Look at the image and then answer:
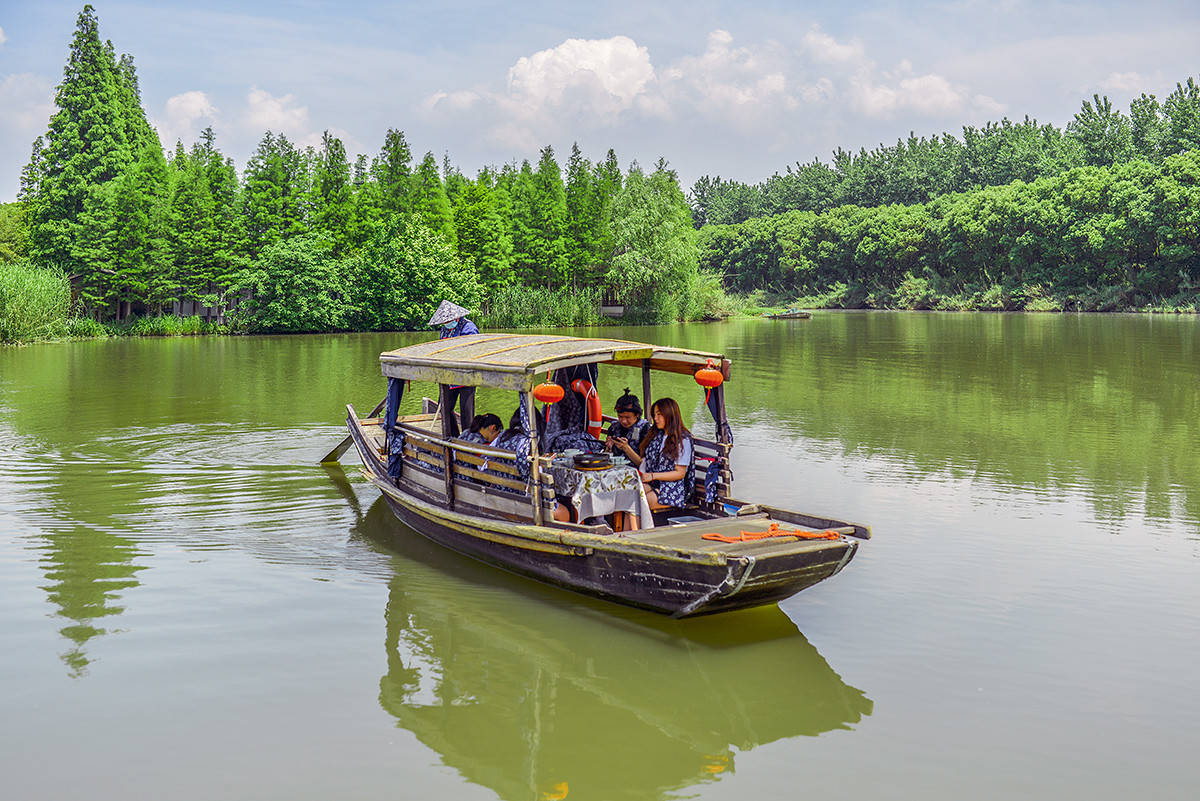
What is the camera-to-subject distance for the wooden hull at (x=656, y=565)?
7.19 metres

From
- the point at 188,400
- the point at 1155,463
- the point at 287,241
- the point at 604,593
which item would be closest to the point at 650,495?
the point at 604,593

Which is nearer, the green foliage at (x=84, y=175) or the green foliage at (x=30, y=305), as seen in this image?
the green foliage at (x=30, y=305)

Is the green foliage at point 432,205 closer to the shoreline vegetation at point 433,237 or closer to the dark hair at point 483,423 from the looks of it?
the shoreline vegetation at point 433,237

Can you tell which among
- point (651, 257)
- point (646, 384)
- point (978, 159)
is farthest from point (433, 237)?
point (978, 159)

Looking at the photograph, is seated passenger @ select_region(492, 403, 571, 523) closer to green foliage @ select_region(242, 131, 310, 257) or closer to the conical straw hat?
the conical straw hat

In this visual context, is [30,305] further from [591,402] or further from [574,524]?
[574,524]

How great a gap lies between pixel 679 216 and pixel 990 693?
2437 inches

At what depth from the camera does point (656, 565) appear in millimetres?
7590

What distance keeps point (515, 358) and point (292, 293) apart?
48.0m

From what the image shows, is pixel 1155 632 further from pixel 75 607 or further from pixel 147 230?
pixel 147 230

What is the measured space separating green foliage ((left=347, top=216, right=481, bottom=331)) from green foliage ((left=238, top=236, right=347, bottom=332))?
4.92 feet

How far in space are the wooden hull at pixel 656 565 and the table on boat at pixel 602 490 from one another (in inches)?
16.6

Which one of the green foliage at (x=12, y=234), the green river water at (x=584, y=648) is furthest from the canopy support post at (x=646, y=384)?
the green foliage at (x=12, y=234)

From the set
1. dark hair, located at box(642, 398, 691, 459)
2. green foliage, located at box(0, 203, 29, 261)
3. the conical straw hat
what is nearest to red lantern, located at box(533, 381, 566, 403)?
dark hair, located at box(642, 398, 691, 459)
